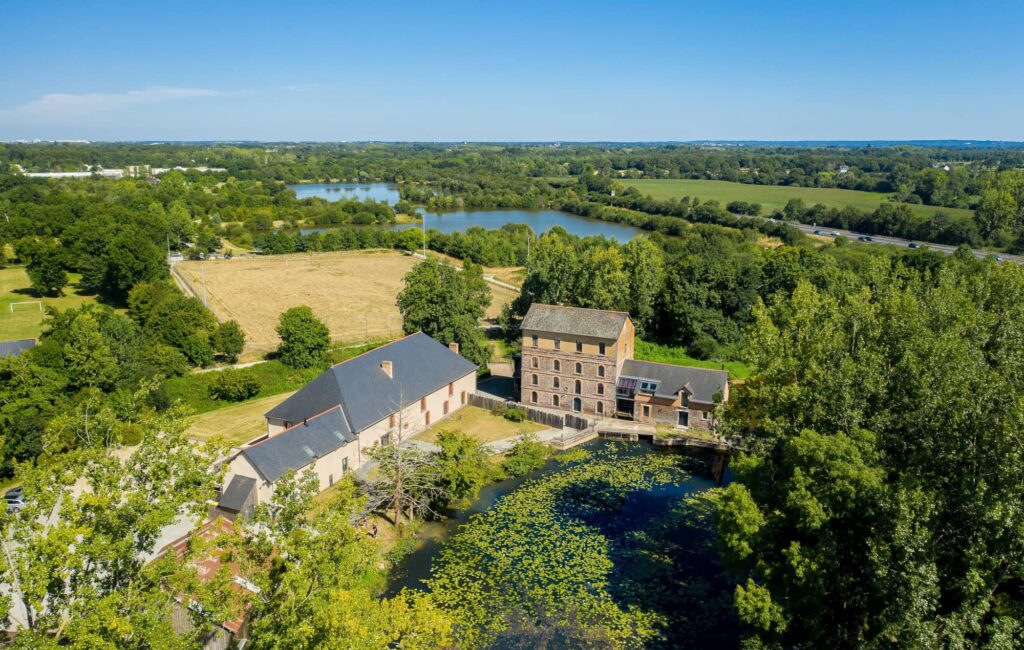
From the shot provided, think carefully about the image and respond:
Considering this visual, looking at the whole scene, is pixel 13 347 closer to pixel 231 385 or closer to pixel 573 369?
pixel 231 385

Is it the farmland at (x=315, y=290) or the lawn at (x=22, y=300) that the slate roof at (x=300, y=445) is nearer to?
the farmland at (x=315, y=290)

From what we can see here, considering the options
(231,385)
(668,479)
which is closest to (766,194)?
(668,479)

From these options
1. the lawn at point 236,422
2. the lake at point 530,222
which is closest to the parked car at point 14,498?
the lawn at point 236,422

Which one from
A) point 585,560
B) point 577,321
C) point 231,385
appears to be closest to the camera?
point 585,560

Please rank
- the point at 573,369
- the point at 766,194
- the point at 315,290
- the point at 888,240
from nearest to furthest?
the point at 573,369
the point at 315,290
the point at 888,240
the point at 766,194

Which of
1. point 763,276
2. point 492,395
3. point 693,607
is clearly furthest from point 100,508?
point 763,276

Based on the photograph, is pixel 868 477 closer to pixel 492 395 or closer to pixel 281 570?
pixel 281 570
